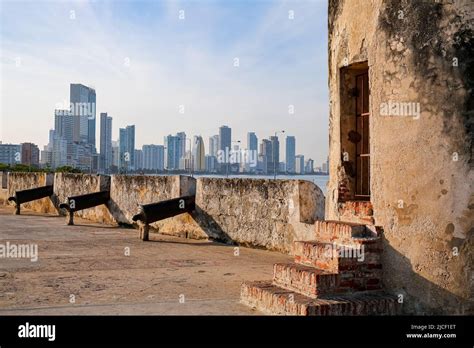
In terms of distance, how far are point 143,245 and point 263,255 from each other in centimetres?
240

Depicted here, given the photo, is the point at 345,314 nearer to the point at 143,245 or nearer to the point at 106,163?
the point at 143,245

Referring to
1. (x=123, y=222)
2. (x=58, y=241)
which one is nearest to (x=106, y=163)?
(x=123, y=222)

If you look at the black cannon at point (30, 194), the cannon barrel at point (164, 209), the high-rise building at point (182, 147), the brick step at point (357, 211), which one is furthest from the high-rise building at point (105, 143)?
the brick step at point (357, 211)

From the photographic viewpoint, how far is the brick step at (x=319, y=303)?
15.0 ft

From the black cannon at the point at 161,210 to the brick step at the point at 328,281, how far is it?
19.1ft

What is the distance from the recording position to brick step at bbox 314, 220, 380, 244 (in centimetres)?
507

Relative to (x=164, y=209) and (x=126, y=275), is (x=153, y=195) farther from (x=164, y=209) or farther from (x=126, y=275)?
(x=126, y=275)

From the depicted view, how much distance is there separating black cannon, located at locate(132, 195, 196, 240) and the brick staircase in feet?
18.2

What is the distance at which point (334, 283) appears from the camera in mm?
4887

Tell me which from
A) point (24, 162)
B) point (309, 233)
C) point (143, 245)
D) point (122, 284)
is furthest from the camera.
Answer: point (24, 162)

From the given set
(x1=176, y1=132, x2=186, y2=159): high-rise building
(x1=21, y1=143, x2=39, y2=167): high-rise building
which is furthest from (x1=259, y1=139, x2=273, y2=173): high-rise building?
(x1=21, y1=143, x2=39, y2=167): high-rise building

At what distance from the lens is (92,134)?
180 ft

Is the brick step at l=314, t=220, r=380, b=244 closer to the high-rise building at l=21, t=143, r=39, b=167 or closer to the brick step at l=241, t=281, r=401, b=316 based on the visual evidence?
the brick step at l=241, t=281, r=401, b=316

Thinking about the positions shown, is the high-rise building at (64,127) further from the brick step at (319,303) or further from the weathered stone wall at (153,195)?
the brick step at (319,303)
